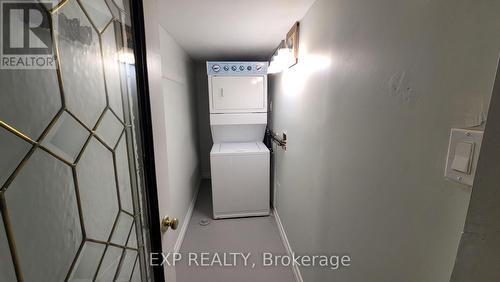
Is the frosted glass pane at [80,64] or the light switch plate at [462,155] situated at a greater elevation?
the frosted glass pane at [80,64]

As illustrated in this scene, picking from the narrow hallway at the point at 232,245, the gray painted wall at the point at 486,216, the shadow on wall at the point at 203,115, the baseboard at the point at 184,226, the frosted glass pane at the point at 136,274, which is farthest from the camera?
the shadow on wall at the point at 203,115

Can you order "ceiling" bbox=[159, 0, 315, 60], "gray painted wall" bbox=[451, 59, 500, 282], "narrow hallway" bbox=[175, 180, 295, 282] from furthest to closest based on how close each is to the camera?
"narrow hallway" bbox=[175, 180, 295, 282] → "ceiling" bbox=[159, 0, 315, 60] → "gray painted wall" bbox=[451, 59, 500, 282]

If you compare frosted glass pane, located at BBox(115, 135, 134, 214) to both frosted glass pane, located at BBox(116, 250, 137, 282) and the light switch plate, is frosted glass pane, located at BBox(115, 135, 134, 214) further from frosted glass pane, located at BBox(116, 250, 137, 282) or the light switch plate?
the light switch plate

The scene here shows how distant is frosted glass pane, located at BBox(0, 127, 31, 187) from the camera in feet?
1.25

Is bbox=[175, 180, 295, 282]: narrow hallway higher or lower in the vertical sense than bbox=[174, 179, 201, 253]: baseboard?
lower

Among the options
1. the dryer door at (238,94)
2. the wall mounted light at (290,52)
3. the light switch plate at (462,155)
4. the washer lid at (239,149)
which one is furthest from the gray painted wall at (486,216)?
the dryer door at (238,94)

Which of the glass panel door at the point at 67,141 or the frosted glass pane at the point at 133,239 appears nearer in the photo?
the glass panel door at the point at 67,141

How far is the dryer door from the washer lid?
0.51m

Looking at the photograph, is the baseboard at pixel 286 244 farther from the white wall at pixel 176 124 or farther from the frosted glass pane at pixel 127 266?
the frosted glass pane at pixel 127 266

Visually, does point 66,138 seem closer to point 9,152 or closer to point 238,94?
point 9,152

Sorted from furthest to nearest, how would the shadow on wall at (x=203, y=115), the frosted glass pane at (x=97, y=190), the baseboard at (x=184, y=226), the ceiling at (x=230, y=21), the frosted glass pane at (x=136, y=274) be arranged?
the shadow on wall at (x=203, y=115)
the baseboard at (x=184, y=226)
the ceiling at (x=230, y=21)
the frosted glass pane at (x=136, y=274)
the frosted glass pane at (x=97, y=190)

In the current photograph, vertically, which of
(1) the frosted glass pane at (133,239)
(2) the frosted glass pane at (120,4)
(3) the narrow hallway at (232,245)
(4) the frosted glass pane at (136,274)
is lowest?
(3) the narrow hallway at (232,245)

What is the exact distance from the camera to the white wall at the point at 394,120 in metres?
0.49

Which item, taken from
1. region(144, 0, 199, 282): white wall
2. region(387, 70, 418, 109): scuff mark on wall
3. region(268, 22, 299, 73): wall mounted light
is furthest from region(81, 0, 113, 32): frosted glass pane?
region(268, 22, 299, 73): wall mounted light
